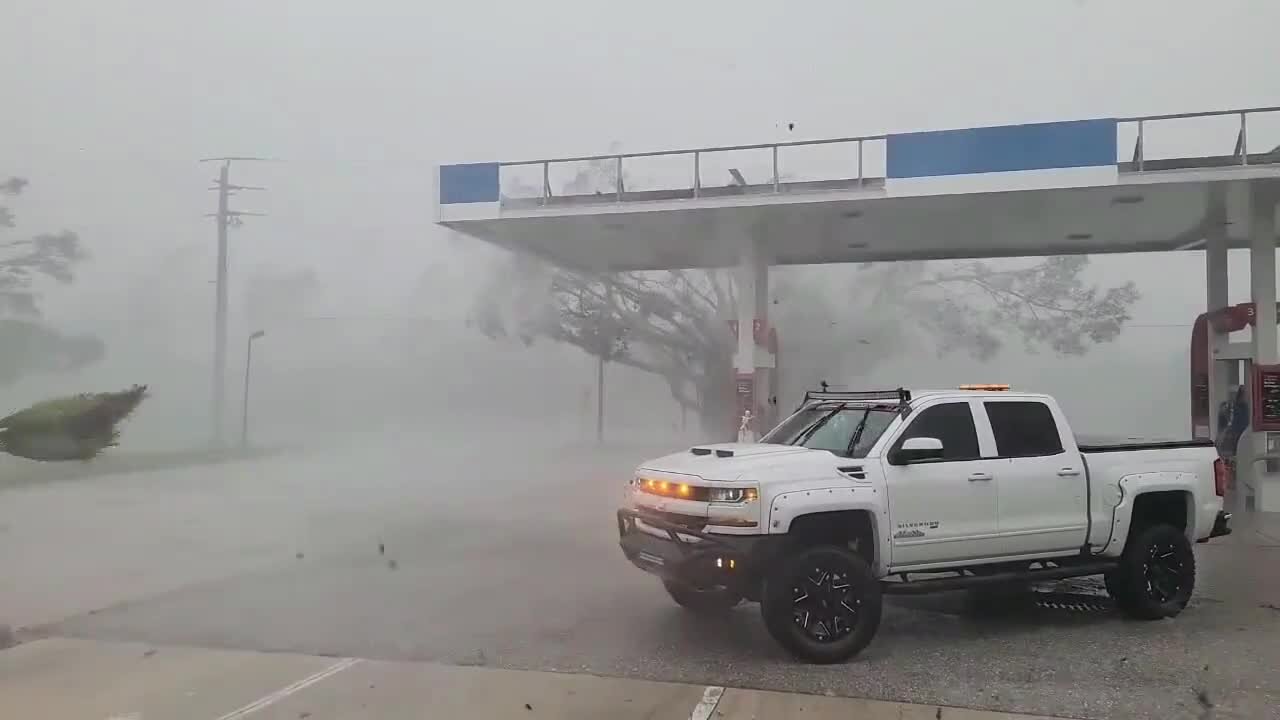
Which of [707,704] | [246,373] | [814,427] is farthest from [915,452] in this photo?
[246,373]

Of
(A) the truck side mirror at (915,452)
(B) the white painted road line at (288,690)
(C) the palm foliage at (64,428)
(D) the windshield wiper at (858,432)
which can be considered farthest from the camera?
(C) the palm foliage at (64,428)

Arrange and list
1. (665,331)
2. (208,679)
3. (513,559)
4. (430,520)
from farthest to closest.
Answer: (665,331) → (430,520) → (513,559) → (208,679)

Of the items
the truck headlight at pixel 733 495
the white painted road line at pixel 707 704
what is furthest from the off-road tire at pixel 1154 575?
the white painted road line at pixel 707 704

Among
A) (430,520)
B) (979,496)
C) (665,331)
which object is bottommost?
(430,520)

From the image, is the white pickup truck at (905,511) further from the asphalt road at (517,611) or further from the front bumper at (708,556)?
the asphalt road at (517,611)

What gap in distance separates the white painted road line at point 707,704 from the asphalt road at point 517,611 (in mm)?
172

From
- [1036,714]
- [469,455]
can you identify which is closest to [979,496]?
[1036,714]

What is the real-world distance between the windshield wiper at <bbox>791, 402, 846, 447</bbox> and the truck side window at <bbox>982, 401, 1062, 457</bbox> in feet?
3.59

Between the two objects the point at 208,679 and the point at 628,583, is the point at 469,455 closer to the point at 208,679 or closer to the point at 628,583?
the point at 628,583

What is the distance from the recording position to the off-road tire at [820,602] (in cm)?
575

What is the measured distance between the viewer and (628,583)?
333 inches

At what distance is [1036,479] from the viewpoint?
6746 millimetres

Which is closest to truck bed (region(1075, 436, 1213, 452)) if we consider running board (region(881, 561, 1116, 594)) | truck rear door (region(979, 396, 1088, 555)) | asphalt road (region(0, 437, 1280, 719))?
truck rear door (region(979, 396, 1088, 555))

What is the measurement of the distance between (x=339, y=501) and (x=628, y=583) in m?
7.16
